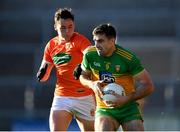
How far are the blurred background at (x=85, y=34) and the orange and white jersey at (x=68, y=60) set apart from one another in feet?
26.1

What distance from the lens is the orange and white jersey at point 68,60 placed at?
977 cm

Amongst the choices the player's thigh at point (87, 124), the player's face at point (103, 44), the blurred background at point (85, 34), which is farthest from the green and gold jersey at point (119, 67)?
the blurred background at point (85, 34)

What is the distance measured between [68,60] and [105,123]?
63.6 inches

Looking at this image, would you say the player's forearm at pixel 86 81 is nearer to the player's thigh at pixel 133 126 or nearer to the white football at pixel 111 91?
the white football at pixel 111 91

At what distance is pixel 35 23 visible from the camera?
2019 centimetres

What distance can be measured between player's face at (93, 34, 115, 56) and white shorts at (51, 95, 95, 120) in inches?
62.0

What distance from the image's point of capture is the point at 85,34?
19703 millimetres

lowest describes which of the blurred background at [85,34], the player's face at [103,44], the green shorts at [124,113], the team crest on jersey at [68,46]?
the blurred background at [85,34]

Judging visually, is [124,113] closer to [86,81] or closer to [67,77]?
[86,81]

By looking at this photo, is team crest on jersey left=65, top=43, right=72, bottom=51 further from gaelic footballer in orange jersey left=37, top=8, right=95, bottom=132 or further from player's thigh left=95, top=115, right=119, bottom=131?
player's thigh left=95, top=115, right=119, bottom=131

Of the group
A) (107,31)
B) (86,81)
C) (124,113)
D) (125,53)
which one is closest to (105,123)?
(124,113)

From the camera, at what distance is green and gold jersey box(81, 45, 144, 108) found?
332 inches

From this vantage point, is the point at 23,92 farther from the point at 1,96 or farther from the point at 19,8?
the point at 19,8

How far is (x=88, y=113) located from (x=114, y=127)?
1.59 metres
